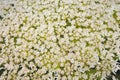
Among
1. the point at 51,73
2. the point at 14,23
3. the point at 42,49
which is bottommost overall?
the point at 51,73

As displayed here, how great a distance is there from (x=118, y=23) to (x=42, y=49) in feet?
1.70

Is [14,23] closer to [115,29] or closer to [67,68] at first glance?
[67,68]

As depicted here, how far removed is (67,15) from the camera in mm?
1878

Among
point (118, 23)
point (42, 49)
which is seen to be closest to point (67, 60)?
point (42, 49)

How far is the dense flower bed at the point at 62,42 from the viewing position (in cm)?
172

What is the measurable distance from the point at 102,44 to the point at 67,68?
26 centimetres

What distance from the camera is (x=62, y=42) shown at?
1759mm

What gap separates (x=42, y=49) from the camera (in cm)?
175

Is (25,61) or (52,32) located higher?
(52,32)

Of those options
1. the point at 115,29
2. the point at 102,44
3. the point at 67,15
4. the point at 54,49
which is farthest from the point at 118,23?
the point at 54,49

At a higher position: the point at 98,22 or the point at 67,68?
the point at 98,22

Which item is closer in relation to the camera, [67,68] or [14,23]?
[67,68]

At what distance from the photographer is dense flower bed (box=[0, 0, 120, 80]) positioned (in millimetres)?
1725

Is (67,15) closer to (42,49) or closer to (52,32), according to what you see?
(52,32)
